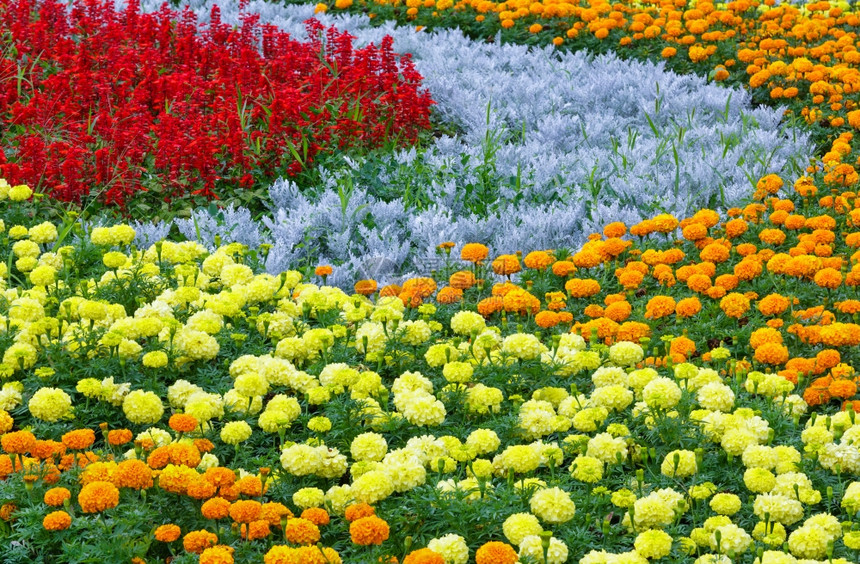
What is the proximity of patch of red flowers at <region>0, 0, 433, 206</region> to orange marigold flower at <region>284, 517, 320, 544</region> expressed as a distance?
3.58m

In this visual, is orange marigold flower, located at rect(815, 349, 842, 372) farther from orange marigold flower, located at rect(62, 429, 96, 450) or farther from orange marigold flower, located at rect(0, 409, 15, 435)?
orange marigold flower, located at rect(0, 409, 15, 435)

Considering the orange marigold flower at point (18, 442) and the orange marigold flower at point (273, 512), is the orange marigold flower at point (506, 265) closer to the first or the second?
the orange marigold flower at point (273, 512)

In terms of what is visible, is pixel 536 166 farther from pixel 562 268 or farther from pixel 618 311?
pixel 618 311

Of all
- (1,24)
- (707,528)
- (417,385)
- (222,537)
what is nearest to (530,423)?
(417,385)

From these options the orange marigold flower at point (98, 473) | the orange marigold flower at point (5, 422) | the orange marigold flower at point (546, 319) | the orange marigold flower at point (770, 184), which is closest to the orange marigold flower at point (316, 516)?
the orange marigold flower at point (98, 473)

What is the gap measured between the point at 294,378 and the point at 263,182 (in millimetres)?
2848

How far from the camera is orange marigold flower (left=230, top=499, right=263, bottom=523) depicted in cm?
285

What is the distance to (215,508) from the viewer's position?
2.88 metres

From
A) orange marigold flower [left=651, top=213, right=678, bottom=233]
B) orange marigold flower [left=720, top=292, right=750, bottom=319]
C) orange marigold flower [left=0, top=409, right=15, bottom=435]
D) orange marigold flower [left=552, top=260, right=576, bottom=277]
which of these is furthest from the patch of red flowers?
orange marigold flower [left=720, top=292, right=750, bottom=319]

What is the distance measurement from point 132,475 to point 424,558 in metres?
0.93

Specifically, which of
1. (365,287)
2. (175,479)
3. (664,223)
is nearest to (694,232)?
(664,223)

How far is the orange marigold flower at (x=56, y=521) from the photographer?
2793mm

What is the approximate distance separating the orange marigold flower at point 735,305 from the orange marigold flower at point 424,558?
7.47ft

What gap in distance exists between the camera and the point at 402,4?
1049 centimetres
